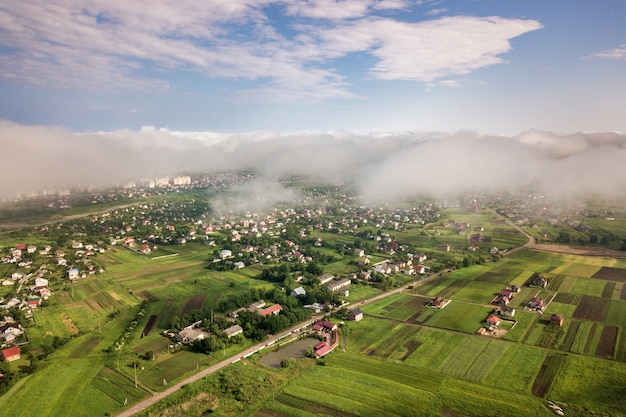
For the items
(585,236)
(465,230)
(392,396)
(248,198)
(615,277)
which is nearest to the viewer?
(392,396)

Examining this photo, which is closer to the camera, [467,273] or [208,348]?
[208,348]

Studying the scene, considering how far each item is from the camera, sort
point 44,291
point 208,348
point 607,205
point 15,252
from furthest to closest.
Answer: point 607,205 < point 15,252 < point 44,291 < point 208,348

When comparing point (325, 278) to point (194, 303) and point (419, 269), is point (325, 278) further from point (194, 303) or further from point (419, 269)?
point (194, 303)

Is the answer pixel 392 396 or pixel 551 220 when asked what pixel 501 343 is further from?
pixel 551 220

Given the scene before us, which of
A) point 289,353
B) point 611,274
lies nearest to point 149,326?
point 289,353

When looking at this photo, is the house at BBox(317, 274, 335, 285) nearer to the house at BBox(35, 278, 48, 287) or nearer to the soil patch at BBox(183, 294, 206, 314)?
the soil patch at BBox(183, 294, 206, 314)

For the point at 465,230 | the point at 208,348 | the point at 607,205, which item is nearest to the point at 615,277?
the point at 465,230
